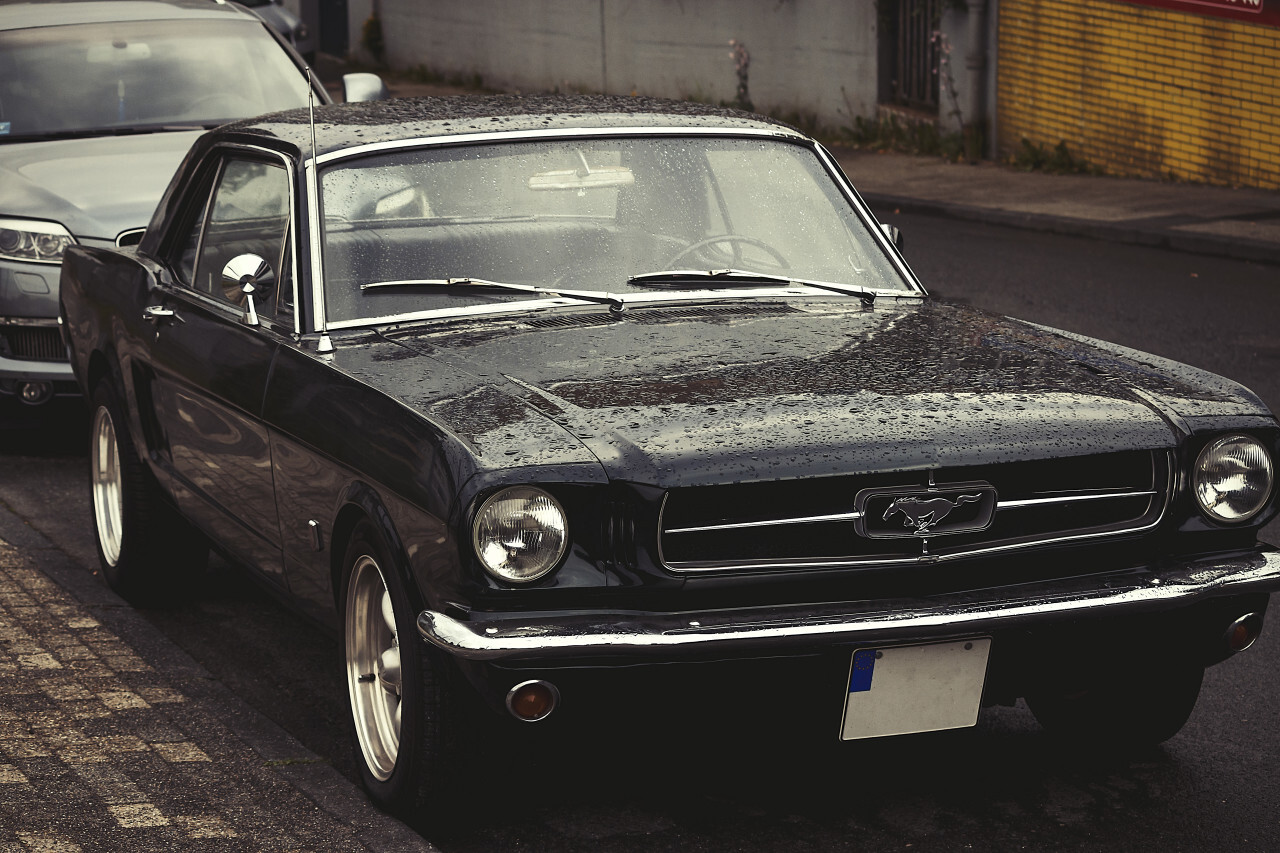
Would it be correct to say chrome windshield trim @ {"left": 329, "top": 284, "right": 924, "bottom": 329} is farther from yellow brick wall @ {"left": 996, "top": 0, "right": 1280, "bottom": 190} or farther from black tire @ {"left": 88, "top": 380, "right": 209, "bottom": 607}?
yellow brick wall @ {"left": 996, "top": 0, "right": 1280, "bottom": 190}

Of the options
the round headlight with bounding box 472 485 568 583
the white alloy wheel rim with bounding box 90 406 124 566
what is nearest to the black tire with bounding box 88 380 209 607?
the white alloy wheel rim with bounding box 90 406 124 566

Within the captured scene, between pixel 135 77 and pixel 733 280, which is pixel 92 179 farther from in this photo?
pixel 733 280

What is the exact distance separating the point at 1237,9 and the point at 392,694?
13276mm

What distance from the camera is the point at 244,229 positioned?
18.2 feet

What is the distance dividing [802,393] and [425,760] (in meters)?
1.11

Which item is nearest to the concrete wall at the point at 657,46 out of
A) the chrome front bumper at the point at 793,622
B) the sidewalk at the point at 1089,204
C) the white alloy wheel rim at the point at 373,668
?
the sidewalk at the point at 1089,204

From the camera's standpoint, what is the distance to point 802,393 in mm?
4070

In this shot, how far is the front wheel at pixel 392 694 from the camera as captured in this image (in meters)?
3.91

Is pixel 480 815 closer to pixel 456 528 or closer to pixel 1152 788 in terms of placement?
pixel 456 528

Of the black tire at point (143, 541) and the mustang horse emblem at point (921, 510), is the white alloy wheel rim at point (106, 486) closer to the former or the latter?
the black tire at point (143, 541)

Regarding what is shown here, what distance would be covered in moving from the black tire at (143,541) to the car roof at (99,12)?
4.11 metres

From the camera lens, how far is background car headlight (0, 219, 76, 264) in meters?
8.27

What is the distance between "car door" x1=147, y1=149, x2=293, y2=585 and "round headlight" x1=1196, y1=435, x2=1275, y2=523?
2254mm

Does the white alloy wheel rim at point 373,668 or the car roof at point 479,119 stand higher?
the car roof at point 479,119
